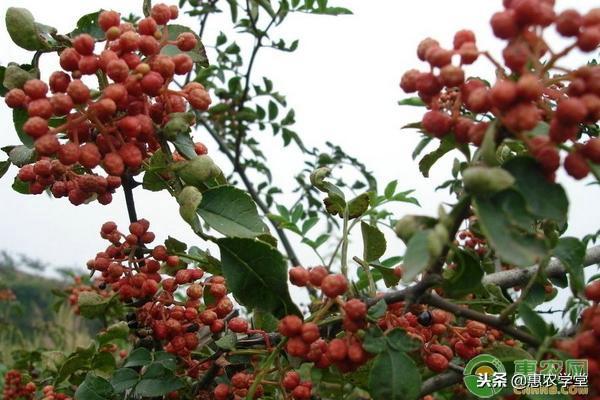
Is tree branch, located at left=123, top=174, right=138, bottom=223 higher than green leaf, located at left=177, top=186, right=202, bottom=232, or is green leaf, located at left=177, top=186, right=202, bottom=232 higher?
tree branch, located at left=123, top=174, right=138, bottom=223

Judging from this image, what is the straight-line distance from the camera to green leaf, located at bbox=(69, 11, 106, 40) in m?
1.39

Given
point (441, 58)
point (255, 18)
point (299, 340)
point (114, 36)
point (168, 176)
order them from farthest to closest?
1. point (255, 18)
2. point (168, 176)
3. point (114, 36)
4. point (299, 340)
5. point (441, 58)

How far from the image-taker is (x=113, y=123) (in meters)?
1.18

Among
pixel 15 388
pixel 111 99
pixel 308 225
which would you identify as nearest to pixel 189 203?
pixel 111 99

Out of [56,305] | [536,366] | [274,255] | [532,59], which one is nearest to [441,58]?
[532,59]

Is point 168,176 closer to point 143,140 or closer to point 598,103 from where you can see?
point 143,140

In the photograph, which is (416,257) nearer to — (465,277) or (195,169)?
(465,277)

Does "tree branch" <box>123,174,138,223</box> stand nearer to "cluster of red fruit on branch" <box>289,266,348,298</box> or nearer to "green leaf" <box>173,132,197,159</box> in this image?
"green leaf" <box>173,132,197,159</box>

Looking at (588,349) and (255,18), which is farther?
(255,18)

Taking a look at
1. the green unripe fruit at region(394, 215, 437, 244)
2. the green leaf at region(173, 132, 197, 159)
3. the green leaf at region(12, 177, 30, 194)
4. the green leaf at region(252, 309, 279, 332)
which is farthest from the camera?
the green leaf at region(12, 177, 30, 194)

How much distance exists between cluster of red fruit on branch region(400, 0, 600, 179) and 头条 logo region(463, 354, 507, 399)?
479mm

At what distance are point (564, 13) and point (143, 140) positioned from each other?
2.61 feet

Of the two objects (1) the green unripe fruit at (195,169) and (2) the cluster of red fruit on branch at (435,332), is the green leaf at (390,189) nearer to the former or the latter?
(2) the cluster of red fruit on branch at (435,332)

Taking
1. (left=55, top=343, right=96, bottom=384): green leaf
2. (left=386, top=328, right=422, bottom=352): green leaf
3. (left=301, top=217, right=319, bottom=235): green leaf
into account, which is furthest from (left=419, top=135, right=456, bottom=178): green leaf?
(left=55, top=343, right=96, bottom=384): green leaf
